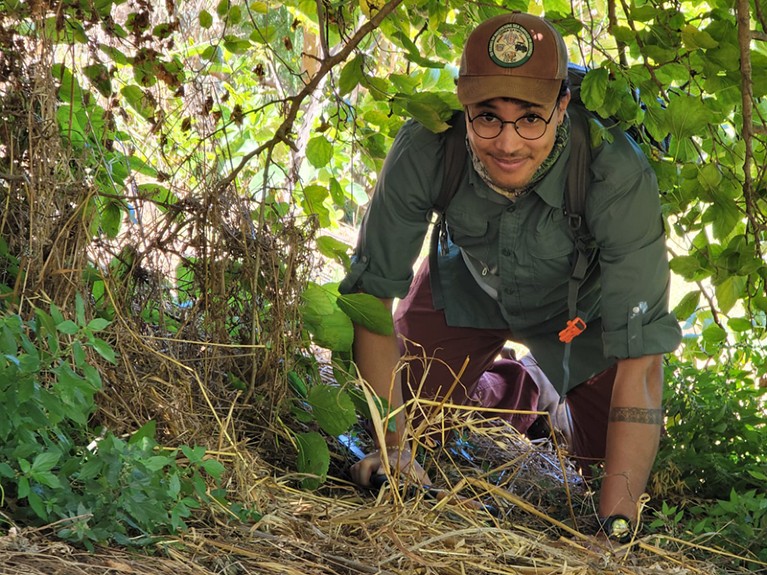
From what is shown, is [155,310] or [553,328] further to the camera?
[553,328]

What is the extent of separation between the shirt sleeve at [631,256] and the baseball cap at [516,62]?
0.29 metres

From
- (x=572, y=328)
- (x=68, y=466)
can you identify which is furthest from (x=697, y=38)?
(x=68, y=466)

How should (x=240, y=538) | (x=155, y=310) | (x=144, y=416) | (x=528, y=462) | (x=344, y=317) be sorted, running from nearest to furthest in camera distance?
(x=240, y=538) < (x=144, y=416) < (x=155, y=310) < (x=344, y=317) < (x=528, y=462)

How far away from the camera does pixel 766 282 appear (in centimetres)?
271

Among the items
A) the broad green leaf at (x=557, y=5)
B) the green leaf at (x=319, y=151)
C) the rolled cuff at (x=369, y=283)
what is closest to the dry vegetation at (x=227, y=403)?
the rolled cuff at (x=369, y=283)

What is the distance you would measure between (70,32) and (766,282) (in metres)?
2.04

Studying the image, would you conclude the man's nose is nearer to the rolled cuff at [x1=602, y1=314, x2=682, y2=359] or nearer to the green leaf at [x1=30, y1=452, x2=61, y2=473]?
the rolled cuff at [x1=602, y1=314, x2=682, y2=359]

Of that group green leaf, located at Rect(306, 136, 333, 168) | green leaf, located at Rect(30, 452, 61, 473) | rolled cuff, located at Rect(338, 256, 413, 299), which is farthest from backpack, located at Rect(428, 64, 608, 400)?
green leaf, located at Rect(30, 452, 61, 473)

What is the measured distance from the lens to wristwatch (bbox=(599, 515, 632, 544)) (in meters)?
2.48

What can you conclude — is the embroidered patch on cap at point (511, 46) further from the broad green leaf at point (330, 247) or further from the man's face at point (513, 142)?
the broad green leaf at point (330, 247)

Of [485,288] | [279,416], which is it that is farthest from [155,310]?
[485,288]

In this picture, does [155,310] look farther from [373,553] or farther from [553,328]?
[553,328]

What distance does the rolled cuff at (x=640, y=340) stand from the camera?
278 cm

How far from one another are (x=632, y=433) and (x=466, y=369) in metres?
1.01
